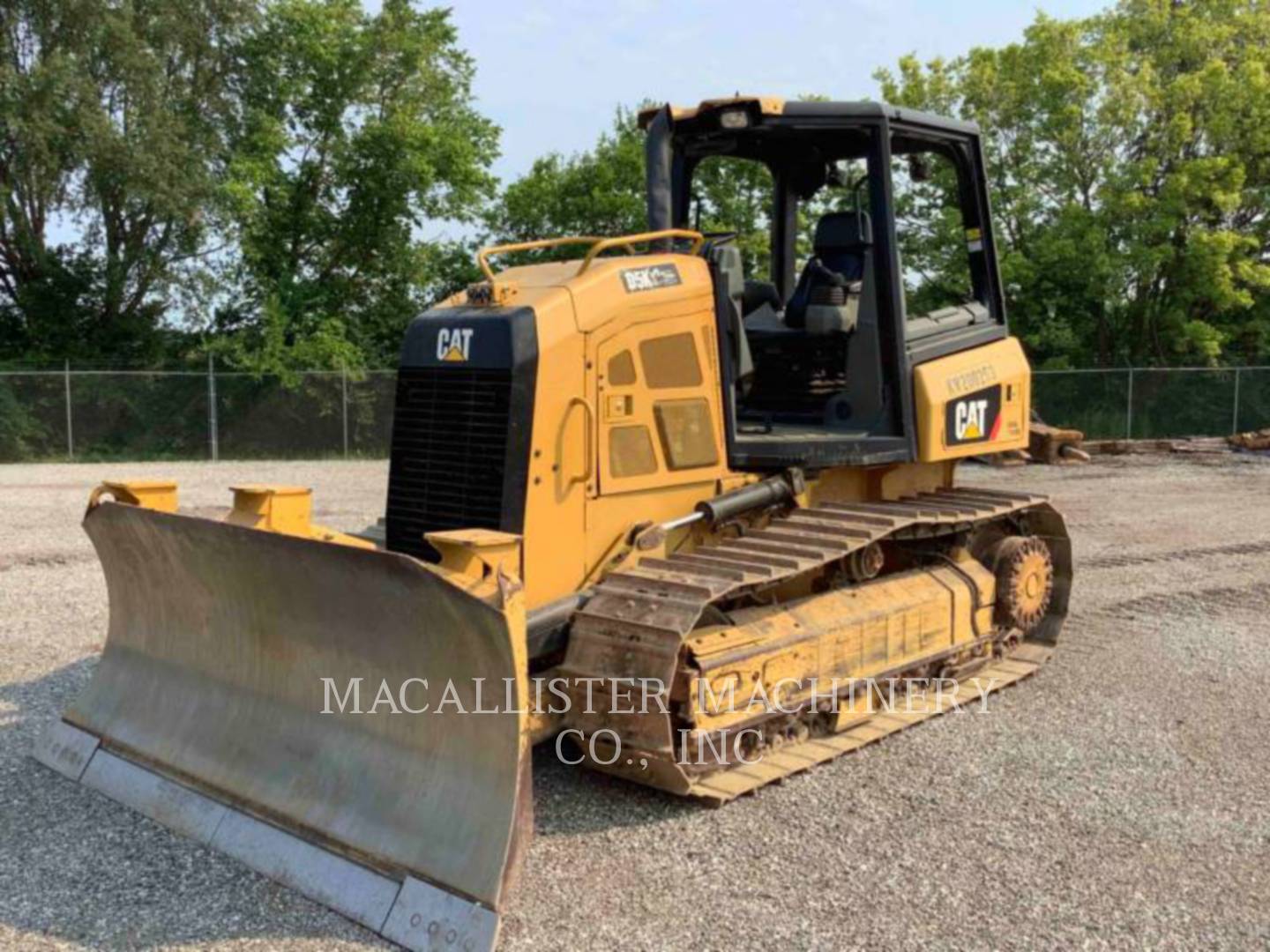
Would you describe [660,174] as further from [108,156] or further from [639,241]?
[108,156]

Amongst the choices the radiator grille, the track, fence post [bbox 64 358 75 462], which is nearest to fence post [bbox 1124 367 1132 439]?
the track

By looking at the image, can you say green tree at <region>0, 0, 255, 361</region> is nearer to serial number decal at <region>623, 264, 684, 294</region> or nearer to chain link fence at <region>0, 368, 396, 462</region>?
chain link fence at <region>0, 368, 396, 462</region>

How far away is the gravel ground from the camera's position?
152 inches

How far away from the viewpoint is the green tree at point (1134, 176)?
76.6 feet

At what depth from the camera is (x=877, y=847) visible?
14.7 feet

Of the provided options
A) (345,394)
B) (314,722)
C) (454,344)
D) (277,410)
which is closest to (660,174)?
(454,344)

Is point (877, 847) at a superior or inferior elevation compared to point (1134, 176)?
inferior

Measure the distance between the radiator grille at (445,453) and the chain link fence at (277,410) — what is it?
697 inches

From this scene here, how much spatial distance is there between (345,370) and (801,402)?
1766cm

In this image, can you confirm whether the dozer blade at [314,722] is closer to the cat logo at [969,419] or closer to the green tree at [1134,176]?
the cat logo at [969,419]

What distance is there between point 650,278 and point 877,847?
2632mm

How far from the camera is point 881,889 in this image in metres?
4.13

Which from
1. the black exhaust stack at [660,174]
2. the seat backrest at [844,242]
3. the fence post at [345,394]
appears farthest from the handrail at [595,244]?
the fence post at [345,394]

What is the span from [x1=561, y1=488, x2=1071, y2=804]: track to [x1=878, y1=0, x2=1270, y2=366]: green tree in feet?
64.5
